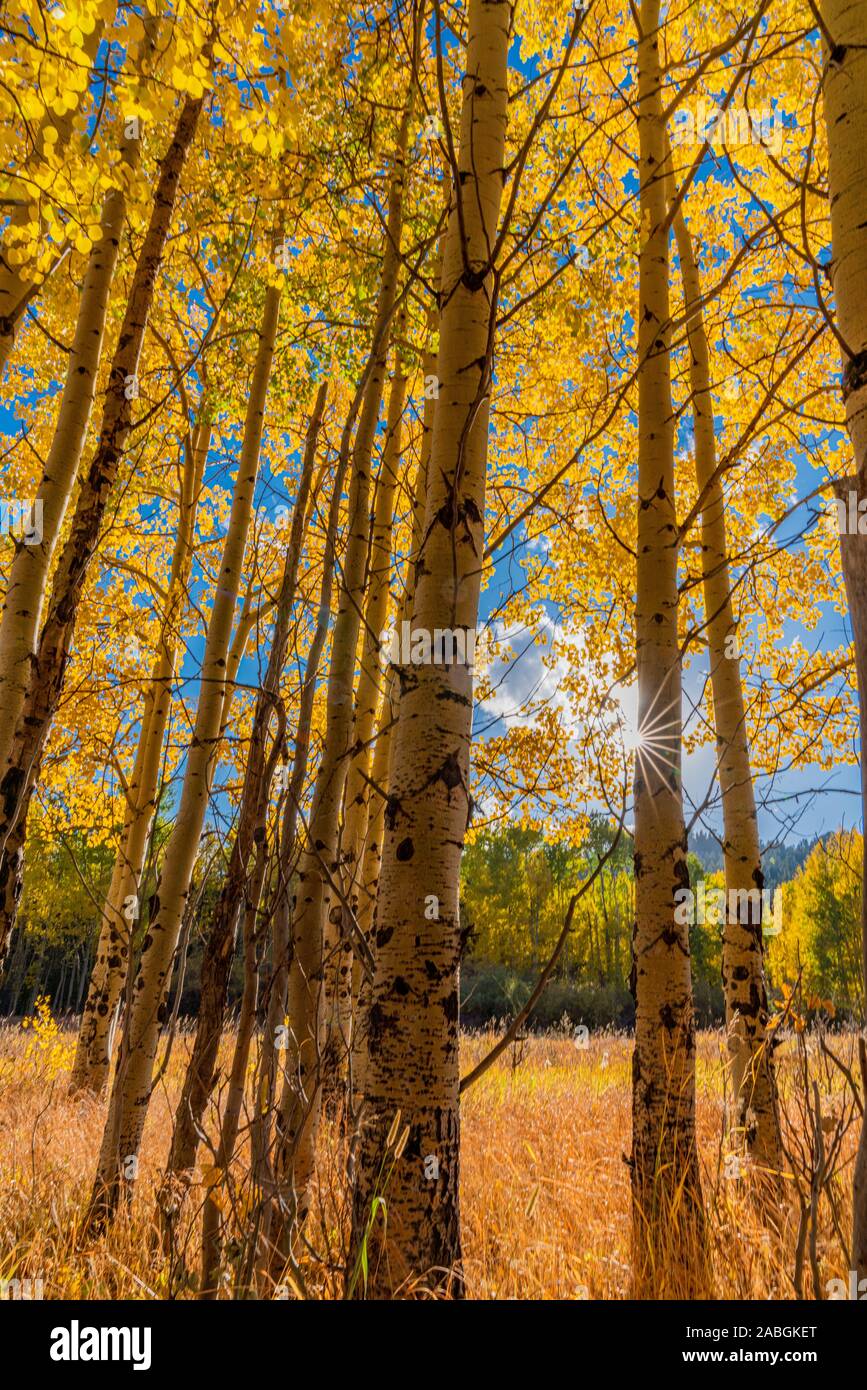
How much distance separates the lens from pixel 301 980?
7.18ft

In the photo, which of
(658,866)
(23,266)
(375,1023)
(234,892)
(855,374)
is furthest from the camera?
→ (23,266)

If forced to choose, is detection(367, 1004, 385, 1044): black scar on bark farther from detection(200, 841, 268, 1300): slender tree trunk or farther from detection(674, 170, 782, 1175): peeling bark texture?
detection(674, 170, 782, 1175): peeling bark texture

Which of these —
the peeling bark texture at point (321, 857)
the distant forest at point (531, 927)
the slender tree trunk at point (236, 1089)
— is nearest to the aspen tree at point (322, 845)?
the peeling bark texture at point (321, 857)

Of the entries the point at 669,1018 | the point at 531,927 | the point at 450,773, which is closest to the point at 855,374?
the point at 450,773

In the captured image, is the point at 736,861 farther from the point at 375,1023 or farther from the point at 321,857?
the point at 375,1023

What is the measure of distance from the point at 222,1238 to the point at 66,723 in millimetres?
7802

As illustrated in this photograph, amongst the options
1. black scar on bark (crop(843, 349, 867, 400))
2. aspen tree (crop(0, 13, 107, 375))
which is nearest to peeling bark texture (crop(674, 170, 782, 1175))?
black scar on bark (crop(843, 349, 867, 400))

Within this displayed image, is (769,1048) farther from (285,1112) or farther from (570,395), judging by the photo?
(570,395)

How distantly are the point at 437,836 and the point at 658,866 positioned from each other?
168cm

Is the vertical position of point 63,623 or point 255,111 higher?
point 255,111

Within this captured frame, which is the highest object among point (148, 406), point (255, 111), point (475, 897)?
point (148, 406)

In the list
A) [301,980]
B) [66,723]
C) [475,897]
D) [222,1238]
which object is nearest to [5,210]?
[301,980]

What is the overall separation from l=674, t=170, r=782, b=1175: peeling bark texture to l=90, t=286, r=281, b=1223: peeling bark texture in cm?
274

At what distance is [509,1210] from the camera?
3359mm
